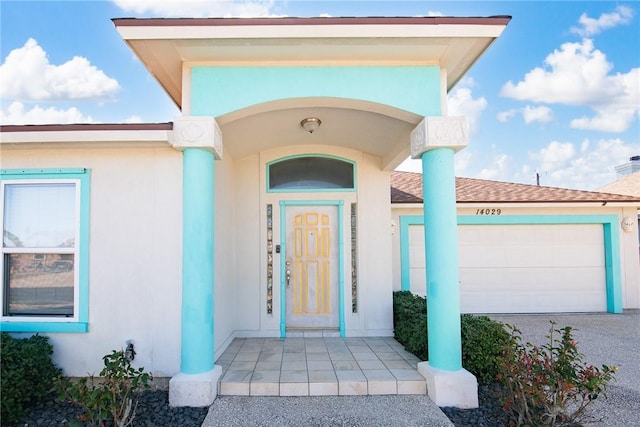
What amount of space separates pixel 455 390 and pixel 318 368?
1.54 meters

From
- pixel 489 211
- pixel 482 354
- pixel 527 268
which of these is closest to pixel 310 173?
pixel 482 354

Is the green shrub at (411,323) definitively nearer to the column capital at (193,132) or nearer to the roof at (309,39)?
the roof at (309,39)

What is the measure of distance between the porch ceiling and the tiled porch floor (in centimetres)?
281

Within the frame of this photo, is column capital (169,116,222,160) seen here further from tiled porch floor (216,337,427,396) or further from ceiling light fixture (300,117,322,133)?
tiled porch floor (216,337,427,396)

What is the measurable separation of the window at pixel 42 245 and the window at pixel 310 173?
2.82 meters

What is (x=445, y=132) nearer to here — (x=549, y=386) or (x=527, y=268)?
(x=549, y=386)

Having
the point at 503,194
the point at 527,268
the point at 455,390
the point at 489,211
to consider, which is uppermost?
the point at 503,194

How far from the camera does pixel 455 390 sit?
353cm

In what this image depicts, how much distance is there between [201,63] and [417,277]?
627 cm

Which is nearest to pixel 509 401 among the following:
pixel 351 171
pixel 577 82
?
pixel 351 171

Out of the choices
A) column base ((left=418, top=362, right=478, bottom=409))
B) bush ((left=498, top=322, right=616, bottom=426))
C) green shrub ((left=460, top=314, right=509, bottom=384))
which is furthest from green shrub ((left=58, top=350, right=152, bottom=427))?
green shrub ((left=460, top=314, right=509, bottom=384))

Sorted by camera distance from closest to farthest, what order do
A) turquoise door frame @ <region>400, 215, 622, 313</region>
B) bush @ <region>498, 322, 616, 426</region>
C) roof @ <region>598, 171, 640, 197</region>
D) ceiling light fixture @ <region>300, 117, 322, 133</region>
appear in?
Result: bush @ <region>498, 322, 616, 426</region> → ceiling light fixture @ <region>300, 117, 322, 133</region> → turquoise door frame @ <region>400, 215, 622, 313</region> → roof @ <region>598, 171, 640, 197</region>

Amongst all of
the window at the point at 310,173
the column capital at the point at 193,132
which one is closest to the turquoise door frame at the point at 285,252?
the window at the point at 310,173

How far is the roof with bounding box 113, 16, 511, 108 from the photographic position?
11.0 ft
